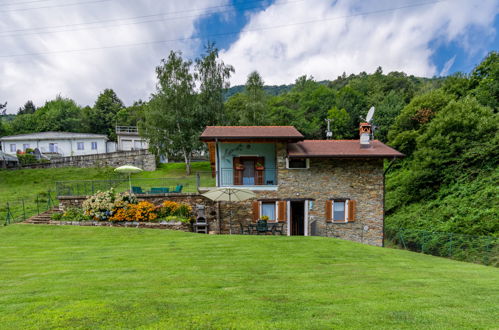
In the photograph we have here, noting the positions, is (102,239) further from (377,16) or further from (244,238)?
(377,16)

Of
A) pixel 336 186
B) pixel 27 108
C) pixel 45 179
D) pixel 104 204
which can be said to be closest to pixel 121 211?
pixel 104 204

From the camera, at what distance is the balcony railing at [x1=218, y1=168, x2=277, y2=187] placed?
14.4 metres

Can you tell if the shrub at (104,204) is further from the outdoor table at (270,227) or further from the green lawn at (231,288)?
the outdoor table at (270,227)

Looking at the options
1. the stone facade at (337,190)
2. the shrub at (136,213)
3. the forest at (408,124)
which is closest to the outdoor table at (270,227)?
the stone facade at (337,190)

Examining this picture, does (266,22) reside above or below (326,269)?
above

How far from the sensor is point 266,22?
18969 mm

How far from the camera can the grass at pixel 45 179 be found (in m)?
17.8

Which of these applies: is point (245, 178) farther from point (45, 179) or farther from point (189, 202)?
point (45, 179)

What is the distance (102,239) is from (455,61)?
43896 millimetres

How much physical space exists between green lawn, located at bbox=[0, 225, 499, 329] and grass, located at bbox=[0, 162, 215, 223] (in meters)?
9.68

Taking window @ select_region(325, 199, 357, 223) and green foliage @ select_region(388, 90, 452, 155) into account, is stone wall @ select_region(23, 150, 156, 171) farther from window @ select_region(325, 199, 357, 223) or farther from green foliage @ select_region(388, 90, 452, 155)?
green foliage @ select_region(388, 90, 452, 155)

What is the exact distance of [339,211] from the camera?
13.5 metres


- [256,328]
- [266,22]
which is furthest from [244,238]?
[266,22]

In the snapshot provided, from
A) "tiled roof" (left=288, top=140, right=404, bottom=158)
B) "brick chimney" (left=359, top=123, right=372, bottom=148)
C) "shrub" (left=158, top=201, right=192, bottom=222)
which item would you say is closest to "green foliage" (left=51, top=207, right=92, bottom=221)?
"shrub" (left=158, top=201, right=192, bottom=222)
